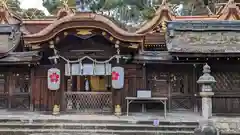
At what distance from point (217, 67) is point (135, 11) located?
26.8m

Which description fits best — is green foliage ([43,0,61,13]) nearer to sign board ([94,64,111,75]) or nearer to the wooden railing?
the wooden railing

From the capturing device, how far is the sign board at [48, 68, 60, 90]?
13797 millimetres

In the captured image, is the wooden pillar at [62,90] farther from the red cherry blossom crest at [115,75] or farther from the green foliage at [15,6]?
the green foliage at [15,6]

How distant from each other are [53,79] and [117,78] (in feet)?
9.70

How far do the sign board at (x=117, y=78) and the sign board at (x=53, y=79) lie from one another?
2.60 meters

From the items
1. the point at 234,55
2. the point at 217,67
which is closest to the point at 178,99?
the point at 217,67

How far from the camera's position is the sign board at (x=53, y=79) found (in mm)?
13797

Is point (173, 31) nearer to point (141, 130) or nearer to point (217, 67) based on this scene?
point (217, 67)

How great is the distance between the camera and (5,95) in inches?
598

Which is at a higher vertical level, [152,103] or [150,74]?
[150,74]

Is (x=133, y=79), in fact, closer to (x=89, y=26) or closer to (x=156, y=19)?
(x=89, y=26)

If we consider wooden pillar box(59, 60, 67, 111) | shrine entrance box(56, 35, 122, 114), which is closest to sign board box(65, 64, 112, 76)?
shrine entrance box(56, 35, 122, 114)

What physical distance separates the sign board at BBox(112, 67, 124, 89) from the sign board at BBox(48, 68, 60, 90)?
2.60 m

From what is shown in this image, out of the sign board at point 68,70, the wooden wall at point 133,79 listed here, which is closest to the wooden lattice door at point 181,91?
the wooden wall at point 133,79
